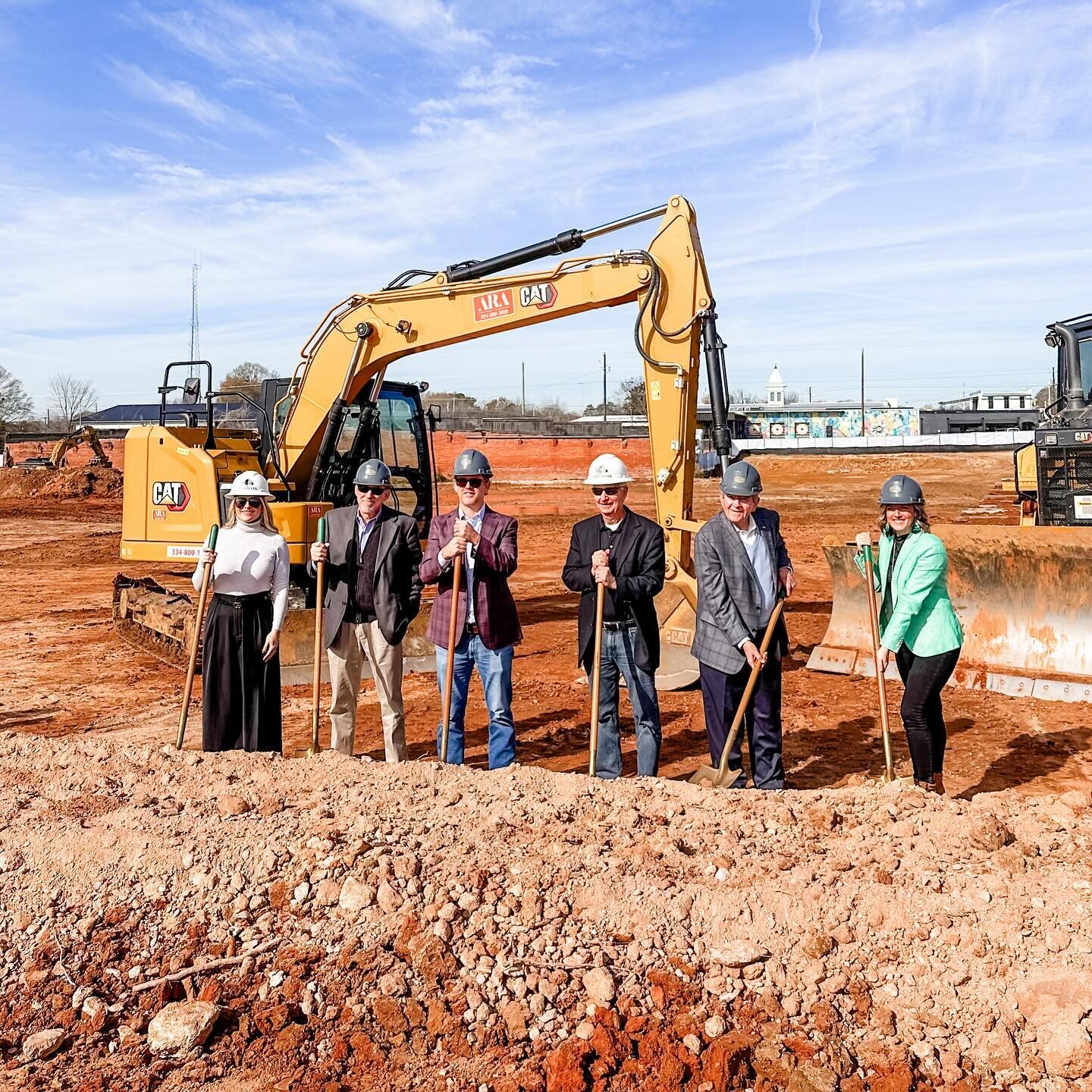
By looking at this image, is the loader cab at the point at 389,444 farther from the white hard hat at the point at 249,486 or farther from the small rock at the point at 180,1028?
the small rock at the point at 180,1028

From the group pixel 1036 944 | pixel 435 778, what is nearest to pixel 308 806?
pixel 435 778

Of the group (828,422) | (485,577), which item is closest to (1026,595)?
(485,577)

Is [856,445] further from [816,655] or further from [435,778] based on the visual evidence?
[435,778]

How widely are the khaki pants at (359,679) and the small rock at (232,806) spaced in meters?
1.48

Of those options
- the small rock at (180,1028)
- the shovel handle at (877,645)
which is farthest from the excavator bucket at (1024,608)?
the small rock at (180,1028)

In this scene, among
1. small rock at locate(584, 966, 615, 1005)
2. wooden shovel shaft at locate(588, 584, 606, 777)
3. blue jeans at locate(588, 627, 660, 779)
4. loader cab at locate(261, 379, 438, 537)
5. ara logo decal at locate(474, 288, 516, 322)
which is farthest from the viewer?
loader cab at locate(261, 379, 438, 537)

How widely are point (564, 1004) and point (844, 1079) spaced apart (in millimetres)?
892

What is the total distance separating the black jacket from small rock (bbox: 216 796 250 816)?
6.23 ft

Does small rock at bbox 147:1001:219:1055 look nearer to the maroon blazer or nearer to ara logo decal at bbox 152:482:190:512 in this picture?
the maroon blazer

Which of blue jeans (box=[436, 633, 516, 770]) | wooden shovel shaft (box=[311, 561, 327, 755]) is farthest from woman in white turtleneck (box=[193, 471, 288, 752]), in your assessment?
blue jeans (box=[436, 633, 516, 770])

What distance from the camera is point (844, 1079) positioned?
10.3 feet

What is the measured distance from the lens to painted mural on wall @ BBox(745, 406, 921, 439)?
66812 mm

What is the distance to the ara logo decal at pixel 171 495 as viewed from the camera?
9.16m

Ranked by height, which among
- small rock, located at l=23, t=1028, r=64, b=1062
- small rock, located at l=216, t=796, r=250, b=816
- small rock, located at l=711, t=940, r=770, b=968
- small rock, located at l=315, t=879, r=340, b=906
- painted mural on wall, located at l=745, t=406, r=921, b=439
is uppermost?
painted mural on wall, located at l=745, t=406, r=921, b=439
